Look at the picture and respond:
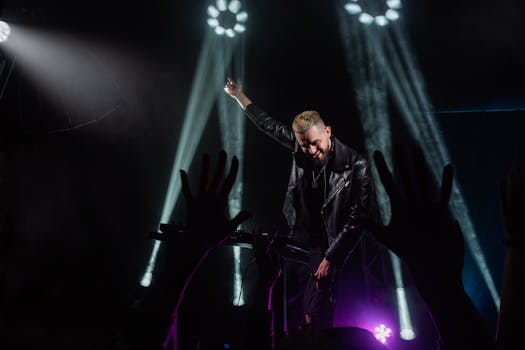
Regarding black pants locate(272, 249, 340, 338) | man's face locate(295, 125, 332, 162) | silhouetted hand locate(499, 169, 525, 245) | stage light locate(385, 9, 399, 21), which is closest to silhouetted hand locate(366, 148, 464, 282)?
silhouetted hand locate(499, 169, 525, 245)

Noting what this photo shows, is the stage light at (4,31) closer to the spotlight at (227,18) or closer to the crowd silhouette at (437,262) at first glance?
the spotlight at (227,18)

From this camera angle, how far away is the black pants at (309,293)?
11.0ft

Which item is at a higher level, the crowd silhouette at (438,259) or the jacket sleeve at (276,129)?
the jacket sleeve at (276,129)

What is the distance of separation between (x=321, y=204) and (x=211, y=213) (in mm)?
2794

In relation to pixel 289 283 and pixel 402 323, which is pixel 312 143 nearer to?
pixel 289 283

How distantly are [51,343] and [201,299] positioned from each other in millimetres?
1903

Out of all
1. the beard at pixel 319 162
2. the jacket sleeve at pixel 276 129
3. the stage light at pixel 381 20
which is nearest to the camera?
the beard at pixel 319 162

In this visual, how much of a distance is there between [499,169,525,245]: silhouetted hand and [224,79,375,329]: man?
2.06 metres

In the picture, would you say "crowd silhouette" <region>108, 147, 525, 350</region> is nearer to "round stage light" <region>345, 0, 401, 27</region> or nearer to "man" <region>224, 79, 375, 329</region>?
"man" <region>224, 79, 375, 329</region>

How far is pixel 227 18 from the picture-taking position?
212 inches

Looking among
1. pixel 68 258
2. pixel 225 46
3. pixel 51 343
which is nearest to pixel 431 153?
pixel 225 46

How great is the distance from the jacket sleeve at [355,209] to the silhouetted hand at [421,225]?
2.09m

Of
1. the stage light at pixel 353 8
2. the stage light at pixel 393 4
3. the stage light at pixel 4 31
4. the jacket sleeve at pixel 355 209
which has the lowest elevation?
the jacket sleeve at pixel 355 209

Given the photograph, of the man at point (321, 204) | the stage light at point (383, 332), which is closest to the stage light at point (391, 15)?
the man at point (321, 204)
